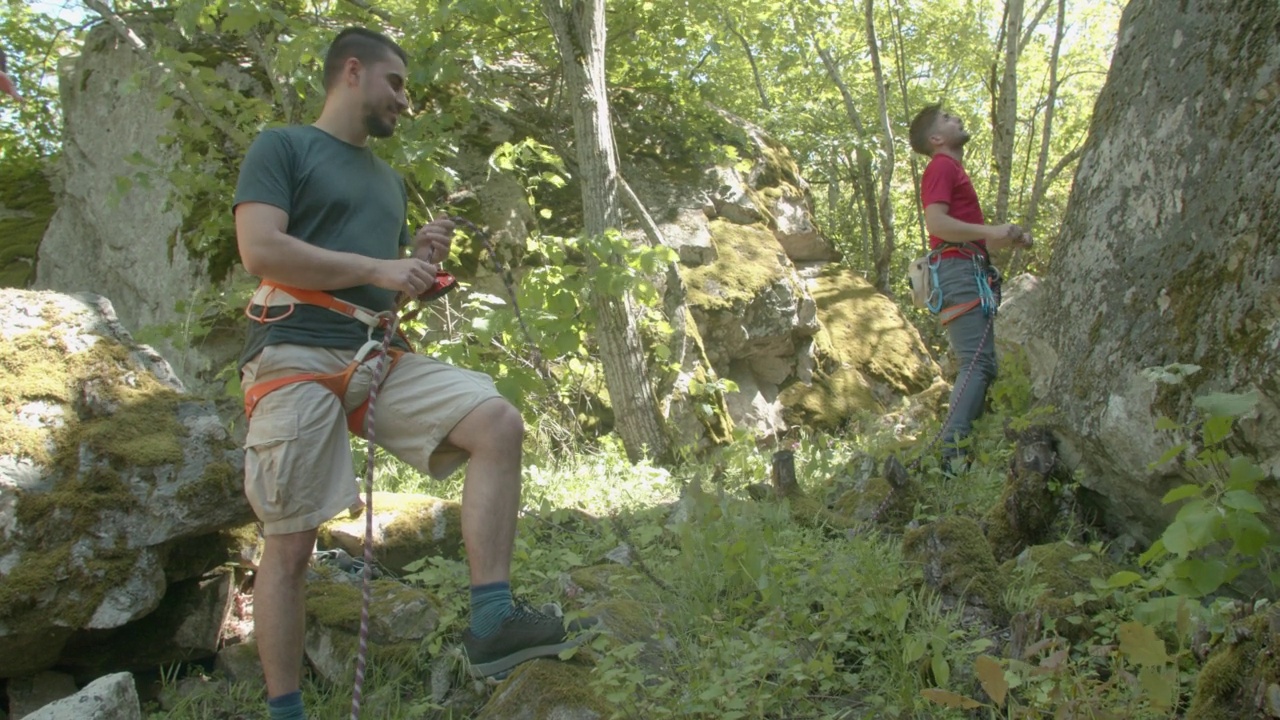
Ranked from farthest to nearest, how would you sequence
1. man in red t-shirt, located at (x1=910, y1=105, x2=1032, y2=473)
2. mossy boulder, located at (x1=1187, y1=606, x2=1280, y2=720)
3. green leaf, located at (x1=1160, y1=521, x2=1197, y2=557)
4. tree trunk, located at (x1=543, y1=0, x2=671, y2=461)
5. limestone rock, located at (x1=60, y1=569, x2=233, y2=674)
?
tree trunk, located at (x1=543, y1=0, x2=671, y2=461), man in red t-shirt, located at (x1=910, y1=105, x2=1032, y2=473), limestone rock, located at (x1=60, y1=569, x2=233, y2=674), green leaf, located at (x1=1160, y1=521, x2=1197, y2=557), mossy boulder, located at (x1=1187, y1=606, x2=1280, y2=720)

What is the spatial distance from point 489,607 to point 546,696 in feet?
1.03

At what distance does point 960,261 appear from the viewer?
17.2 feet

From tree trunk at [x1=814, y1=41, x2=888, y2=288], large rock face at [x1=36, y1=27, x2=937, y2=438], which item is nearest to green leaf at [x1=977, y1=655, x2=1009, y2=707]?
large rock face at [x1=36, y1=27, x2=937, y2=438]

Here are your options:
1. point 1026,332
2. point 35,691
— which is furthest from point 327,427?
point 1026,332

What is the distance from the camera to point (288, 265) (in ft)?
9.61

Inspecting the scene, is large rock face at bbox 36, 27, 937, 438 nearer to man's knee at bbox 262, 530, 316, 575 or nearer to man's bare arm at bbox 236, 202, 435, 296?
man's bare arm at bbox 236, 202, 435, 296

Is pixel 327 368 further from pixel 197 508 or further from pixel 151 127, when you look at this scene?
pixel 151 127

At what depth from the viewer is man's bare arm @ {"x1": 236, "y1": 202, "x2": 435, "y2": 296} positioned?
9.57ft

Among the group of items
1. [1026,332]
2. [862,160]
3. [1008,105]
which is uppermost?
[862,160]

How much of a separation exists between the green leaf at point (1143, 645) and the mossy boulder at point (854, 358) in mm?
6546

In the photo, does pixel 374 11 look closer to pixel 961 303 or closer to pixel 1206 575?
pixel 961 303

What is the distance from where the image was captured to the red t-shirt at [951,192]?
16.9ft

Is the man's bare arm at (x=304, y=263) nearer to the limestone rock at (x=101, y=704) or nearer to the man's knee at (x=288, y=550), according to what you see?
the man's knee at (x=288, y=550)

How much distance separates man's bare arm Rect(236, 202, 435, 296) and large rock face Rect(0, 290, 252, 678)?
108 cm
